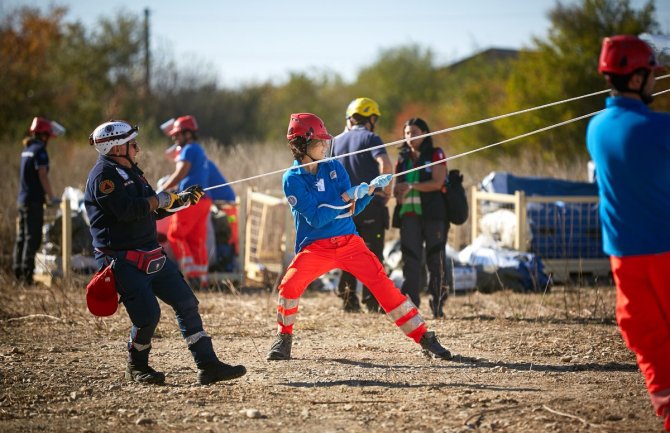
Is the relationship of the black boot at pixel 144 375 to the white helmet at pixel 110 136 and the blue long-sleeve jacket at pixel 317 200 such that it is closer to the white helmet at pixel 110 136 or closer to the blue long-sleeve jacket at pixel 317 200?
the blue long-sleeve jacket at pixel 317 200

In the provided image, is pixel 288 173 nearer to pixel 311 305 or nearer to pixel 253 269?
pixel 311 305

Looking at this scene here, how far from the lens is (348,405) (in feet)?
19.2

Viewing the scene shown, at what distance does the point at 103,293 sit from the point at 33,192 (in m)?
6.83

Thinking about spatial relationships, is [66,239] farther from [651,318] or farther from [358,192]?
[651,318]

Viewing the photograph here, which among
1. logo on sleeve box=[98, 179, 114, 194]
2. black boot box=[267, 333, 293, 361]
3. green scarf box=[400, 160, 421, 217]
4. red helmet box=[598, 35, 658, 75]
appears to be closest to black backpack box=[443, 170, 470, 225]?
green scarf box=[400, 160, 421, 217]

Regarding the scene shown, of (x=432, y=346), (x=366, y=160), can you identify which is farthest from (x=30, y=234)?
(x=432, y=346)

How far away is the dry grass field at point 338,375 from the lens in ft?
18.1

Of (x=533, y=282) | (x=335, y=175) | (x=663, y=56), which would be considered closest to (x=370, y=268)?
(x=335, y=175)

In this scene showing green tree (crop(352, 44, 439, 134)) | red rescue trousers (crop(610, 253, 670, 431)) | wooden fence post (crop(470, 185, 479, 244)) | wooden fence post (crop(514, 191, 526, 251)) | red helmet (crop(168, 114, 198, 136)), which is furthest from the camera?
green tree (crop(352, 44, 439, 134))

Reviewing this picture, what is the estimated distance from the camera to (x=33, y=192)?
498 inches

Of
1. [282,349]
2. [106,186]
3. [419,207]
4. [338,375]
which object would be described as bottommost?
[338,375]

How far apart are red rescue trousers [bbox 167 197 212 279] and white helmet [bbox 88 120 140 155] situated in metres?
5.40

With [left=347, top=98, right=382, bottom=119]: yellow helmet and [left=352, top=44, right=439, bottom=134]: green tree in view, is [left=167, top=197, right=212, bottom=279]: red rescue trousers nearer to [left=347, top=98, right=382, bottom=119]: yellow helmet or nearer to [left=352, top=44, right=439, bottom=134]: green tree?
[left=347, top=98, right=382, bottom=119]: yellow helmet

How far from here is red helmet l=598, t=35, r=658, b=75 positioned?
16.3ft
